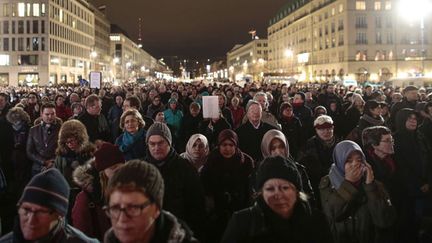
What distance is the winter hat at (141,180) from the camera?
266 centimetres

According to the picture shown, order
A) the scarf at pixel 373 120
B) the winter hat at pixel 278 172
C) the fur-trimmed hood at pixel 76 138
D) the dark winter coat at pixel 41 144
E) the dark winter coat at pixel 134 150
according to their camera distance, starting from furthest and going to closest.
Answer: the scarf at pixel 373 120
the dark winter coat at pixel 41 144
the dark winter coat at pixel 134 150
the fur-trimmed hood at pixel 76 138
the winter hat at pixel 278 172

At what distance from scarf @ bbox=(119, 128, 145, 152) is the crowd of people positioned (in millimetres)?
17

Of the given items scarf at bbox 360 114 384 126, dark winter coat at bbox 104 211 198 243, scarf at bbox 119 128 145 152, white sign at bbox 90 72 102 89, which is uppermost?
white sign at bbox 90 72 102 89

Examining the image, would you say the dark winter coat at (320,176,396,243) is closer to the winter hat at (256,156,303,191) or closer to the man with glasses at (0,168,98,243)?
the winter hat at (256,156,303,191)

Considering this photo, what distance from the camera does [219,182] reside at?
5988 millimetres

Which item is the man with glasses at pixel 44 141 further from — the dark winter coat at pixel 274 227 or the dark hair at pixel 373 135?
the dark winter coat at pixel 274 227

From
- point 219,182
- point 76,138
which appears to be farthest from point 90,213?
point 219,182

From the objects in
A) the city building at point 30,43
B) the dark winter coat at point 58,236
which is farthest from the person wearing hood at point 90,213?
the city building at point 30,43

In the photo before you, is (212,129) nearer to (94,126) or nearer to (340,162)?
(94,126)

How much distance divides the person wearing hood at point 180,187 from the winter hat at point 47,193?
1.79m

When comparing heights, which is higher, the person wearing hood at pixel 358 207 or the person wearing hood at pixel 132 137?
the person wearing hood at pixel 132 137

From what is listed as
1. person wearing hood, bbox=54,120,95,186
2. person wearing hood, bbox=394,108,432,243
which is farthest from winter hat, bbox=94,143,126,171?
person wearing hood, bbox=394,108,432,243

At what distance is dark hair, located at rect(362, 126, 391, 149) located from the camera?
572 centimetres

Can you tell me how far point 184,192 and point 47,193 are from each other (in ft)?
6.91
